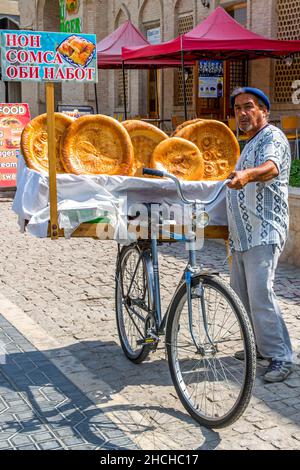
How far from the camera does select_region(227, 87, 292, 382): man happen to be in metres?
4.29

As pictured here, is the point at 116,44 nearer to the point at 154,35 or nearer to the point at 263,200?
the point at 154,35

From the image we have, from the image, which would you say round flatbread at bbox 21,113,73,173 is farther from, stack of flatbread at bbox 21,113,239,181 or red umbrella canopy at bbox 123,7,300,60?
red umbrella canopy at bbox 123,7,300,60

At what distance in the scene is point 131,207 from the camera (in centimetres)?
455

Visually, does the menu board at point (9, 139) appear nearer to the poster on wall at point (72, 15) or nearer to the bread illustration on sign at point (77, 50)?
the bread illustration on sign at point (77, 50)

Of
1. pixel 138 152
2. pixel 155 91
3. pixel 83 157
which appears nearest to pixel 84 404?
pixel 83 157

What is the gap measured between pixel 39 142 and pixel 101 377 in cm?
170

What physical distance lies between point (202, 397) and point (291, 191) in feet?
14.9

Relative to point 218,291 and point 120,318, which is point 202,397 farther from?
point 120,318

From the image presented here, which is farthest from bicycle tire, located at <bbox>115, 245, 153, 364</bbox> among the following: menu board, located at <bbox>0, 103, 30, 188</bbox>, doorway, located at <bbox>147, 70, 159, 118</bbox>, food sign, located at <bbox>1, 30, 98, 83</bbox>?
doorway, located at <bbox>147, 70, 159, 118</bbox>

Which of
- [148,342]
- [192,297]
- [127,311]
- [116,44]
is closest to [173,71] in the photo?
[116,44]

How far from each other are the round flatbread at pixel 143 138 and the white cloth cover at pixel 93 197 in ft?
2.13

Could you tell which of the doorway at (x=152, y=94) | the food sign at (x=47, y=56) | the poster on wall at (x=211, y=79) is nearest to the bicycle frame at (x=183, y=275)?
the food sign at (x=47, y=56)

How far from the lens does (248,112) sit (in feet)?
14.2

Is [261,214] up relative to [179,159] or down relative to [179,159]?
down
